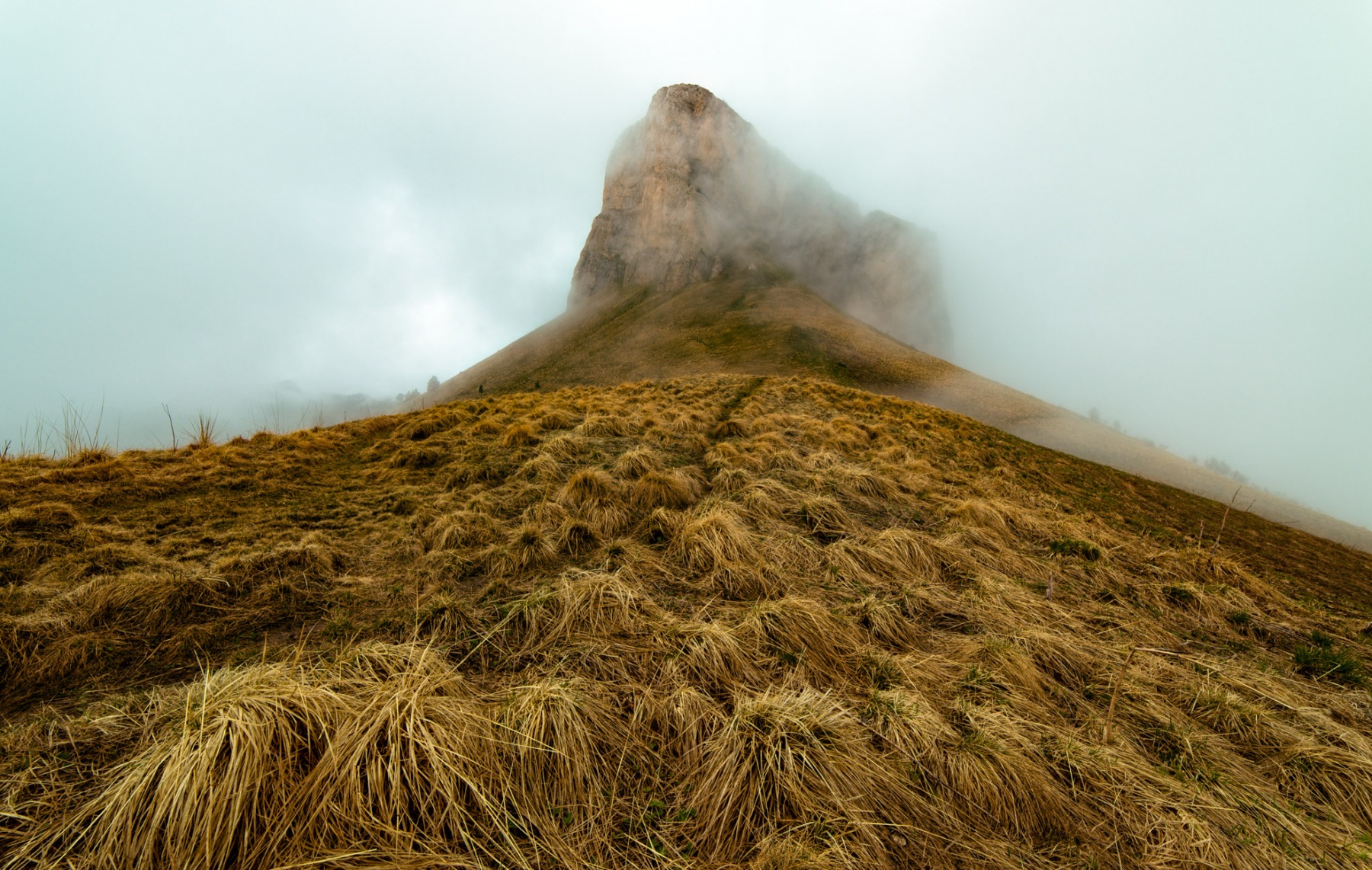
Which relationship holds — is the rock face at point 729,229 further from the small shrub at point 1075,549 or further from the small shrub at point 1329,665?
the small shrub at point 1329,665

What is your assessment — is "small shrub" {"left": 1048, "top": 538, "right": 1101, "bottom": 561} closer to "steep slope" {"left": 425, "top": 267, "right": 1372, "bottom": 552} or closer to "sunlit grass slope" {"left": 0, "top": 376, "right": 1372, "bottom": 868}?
"sunlit grass slope" {"left": 0, "top": 376, "right": 1372, "bottom": 868}

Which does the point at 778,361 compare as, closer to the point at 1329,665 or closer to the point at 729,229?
the point at 1329,665

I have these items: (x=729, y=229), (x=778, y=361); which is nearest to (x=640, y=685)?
(x=778, y=361)

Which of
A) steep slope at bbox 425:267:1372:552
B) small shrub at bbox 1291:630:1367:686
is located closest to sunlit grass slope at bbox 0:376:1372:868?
small shrub at bbox 1291:630:1367:686

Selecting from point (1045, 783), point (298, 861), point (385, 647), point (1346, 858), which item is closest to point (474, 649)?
point (385, 647)

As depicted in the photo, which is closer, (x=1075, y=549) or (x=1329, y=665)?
(x=1329, y=665)

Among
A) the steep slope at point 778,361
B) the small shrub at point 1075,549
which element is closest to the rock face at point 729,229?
the steep slope at point 778,361

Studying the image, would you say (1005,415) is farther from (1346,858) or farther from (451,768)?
(451,768)

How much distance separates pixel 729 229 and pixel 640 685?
9861cm

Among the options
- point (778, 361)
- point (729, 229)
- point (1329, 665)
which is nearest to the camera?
point (1329, 665)

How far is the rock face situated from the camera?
3487 inches

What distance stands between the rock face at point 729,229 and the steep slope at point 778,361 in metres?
10.5

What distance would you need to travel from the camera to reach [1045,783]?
2.26m

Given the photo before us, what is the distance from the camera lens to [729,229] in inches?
3585
